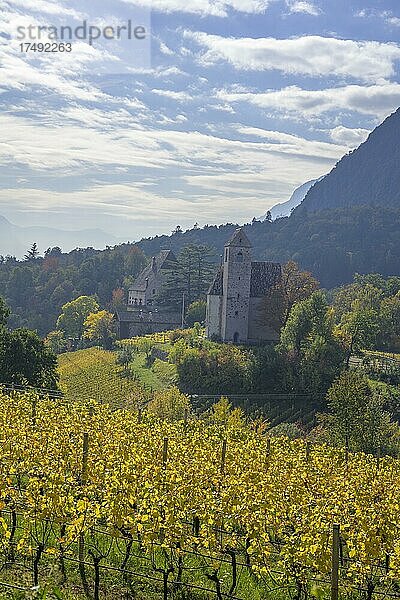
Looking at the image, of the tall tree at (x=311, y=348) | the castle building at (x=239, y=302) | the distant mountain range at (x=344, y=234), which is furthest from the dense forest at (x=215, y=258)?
the tall tree at (x=311, y=348)

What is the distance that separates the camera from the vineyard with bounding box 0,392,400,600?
822 cm

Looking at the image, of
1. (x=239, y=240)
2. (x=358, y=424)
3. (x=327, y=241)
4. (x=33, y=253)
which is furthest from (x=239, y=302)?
(x=327, y=241)

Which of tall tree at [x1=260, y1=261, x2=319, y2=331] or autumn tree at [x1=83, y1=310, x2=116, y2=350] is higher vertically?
tall tree at [x1=260, y1=261, x2=319, y2=331]

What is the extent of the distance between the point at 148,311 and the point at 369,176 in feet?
413

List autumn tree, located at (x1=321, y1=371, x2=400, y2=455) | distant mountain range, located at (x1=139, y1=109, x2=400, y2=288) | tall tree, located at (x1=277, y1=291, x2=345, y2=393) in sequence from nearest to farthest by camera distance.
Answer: autumn tree, located at (x1=321, y1=371, x2=400, y2=455) < tall tree, located at (x1=277, y1=291, x2=345, y2=393) < distant mountain range, located at (x1=139, y1=109, x2=400, y2=288)

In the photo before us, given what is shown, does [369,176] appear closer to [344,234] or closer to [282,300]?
[344,234]

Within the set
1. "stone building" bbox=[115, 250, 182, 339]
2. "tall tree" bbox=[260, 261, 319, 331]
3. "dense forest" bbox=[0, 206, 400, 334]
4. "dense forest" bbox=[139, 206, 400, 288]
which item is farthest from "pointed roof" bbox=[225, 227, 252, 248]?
"dense forest" bbox=[139, 206, 400, 288]

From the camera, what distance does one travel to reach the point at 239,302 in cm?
4472

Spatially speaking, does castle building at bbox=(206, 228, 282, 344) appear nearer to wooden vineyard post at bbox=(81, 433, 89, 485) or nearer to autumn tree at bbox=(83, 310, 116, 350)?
autumn tree at bbox=(83, 310, 116, 350)

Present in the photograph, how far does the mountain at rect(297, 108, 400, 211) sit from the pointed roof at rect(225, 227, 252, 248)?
408 ft

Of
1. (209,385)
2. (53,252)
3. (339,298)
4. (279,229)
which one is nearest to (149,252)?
(53,252)

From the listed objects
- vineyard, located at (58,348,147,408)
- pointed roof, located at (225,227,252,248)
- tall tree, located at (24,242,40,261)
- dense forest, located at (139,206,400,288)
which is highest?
dense forest, located at (139,206,400,288)

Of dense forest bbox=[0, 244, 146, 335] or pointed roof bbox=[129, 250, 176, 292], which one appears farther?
dense forest bbox=[0, 244, 146, 335]

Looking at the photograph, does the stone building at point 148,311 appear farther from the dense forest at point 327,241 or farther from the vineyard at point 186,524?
the dense forest at point 327,241
